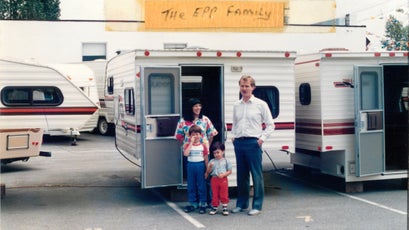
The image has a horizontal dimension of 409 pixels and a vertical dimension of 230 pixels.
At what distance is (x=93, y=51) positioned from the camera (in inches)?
901

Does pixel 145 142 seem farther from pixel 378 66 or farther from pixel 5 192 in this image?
pixel 378 66

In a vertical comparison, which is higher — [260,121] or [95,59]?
[95,59]

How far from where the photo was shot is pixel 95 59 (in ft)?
74.8

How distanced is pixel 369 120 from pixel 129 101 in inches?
157

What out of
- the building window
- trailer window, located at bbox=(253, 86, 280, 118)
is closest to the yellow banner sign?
trailer window, located at bbox=(253, 86, 280, 118)

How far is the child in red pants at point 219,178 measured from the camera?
843 centimetres

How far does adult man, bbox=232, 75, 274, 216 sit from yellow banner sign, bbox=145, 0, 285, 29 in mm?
1564

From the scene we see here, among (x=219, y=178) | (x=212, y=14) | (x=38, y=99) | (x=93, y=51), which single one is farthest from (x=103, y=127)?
(x=219, y=178)

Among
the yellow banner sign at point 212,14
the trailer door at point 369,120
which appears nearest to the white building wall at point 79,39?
the trailer door at point 369,120

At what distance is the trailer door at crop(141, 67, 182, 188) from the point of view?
8891mm

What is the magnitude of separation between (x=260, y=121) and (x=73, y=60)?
15.4 meters

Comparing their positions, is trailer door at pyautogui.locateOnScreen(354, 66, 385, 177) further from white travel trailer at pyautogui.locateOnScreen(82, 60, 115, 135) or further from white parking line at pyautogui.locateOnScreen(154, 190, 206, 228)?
white travel trailer at pyautogui.locateOnScreen(82, 60, 115, 135)

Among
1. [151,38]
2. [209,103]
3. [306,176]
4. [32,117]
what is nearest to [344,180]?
[306,176]

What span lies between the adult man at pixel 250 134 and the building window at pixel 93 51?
1515cm
